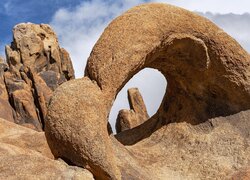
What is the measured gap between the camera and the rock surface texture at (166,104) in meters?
4.35

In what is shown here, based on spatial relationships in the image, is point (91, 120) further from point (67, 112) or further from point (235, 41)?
point (235, 41)

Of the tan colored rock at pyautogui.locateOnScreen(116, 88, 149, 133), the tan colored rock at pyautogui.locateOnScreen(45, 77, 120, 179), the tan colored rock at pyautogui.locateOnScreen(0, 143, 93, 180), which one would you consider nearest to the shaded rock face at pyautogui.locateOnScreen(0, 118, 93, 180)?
the tan colored rock at pyautogui.locateOnScreen(0, 143, 93, 180)

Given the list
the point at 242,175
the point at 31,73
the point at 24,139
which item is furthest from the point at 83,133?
the point at 31,73


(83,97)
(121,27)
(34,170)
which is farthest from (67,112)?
(121,27)

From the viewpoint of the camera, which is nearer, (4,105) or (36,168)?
(36,168)

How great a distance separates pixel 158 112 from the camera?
21.1 ft

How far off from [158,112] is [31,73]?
15.2m

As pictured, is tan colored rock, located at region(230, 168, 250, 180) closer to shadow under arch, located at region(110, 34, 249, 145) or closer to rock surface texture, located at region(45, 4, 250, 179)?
rock surface texture, located at region(45, 4, 250, 179)

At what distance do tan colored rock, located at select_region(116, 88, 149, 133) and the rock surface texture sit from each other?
17.7 feet

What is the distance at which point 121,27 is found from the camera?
4.85m

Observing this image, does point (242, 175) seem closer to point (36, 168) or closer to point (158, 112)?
point (158, 112)

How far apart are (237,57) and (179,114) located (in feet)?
3.45

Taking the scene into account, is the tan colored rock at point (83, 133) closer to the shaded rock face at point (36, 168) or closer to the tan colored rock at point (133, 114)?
the shaded rock face at point (36, 168)

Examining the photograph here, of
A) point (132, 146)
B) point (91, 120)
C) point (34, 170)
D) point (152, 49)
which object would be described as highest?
point (152, 49)
